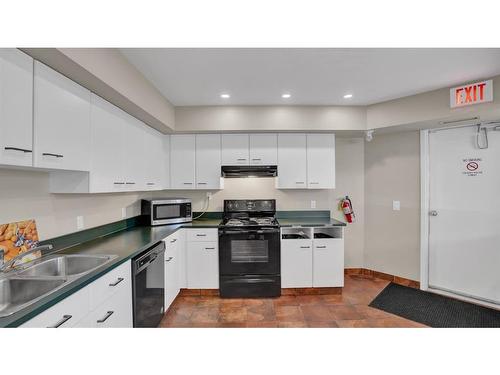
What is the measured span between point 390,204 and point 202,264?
2772mm

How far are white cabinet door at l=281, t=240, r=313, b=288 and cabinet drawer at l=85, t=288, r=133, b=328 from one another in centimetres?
180

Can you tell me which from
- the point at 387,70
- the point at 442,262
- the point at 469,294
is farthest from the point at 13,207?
the point at 469,294

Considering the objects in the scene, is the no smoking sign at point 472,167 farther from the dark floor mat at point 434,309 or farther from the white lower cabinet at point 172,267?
the white lower cabinet at point 172,267

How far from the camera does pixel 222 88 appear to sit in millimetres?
2527

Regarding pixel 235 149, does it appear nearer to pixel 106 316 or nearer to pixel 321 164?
pixel 321 164

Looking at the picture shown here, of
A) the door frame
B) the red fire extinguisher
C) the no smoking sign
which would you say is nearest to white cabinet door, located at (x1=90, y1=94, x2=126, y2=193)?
the red fire extinguisher

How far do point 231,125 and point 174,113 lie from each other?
767 millimetres

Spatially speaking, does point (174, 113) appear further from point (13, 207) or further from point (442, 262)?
point (442, 262)

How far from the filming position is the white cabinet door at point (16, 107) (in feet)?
3.82

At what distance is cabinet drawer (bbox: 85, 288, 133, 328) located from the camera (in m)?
1.37

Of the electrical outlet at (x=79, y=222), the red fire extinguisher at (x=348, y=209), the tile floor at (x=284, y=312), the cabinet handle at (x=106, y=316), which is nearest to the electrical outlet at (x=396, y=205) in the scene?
the red fire extinguisher at (x=348, y=209)

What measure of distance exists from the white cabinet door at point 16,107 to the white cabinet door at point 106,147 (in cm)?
49

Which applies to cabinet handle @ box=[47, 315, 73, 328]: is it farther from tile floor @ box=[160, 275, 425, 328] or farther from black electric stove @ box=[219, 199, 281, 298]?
black electric stove @ box=[219, 199, 281, 298]

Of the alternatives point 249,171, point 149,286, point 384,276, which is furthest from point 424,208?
point 149,286
